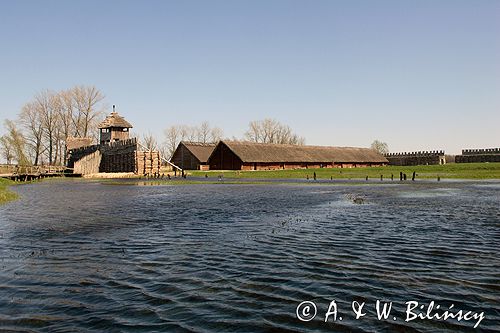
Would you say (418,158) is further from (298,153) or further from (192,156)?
(192,156)

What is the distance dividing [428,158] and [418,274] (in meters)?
90.4

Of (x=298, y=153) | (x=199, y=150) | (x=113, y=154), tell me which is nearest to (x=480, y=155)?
(x=298, y=153)

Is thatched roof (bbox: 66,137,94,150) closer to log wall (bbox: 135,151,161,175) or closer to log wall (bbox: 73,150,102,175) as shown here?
log wall (bbox: 73,150,102,175)

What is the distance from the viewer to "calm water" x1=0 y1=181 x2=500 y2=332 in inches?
234

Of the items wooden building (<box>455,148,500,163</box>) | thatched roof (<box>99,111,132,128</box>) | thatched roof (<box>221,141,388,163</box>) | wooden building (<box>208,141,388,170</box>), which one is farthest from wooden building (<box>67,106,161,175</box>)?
wooden building (<box>455,148,500,163</box>)

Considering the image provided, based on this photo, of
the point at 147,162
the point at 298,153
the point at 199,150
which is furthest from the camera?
the point at 199,150

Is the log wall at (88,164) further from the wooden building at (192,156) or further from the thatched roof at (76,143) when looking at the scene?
the wooden building at (192,156)

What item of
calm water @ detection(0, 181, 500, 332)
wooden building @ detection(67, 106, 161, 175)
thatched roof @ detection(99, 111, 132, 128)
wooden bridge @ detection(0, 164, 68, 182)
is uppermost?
thatched roof @ detection(99, 111, 132, 128)

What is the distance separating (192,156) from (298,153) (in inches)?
914

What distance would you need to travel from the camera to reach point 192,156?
87938 mm

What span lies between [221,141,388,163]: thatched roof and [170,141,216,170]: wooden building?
11338 millimetres

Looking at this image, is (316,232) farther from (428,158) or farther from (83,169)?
(428,158)

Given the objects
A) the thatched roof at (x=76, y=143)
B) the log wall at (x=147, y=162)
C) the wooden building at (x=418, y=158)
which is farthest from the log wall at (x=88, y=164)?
the wooden building at (x=418, y=158)

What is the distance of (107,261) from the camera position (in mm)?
9594
